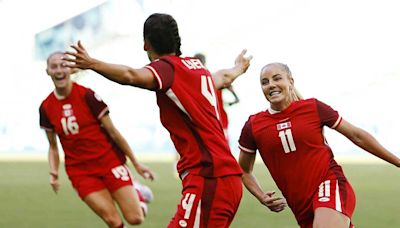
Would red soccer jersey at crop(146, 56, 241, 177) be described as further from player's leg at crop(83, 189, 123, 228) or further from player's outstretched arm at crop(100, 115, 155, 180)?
player's outstretched arm at crop(100, 115, 155, 180)

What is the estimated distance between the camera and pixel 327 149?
800 centimetres

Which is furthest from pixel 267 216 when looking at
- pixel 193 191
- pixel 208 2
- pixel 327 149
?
pixel 208 2

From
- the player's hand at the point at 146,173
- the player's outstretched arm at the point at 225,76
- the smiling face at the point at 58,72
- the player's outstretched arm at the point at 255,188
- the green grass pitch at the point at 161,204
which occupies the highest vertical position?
the smiling face at the point at 58,72

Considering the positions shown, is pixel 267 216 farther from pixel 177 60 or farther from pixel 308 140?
pixel 177 60

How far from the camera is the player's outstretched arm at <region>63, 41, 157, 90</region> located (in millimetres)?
6094

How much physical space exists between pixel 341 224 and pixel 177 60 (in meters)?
1.96

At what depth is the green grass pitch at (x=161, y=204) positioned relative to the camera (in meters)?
13.6

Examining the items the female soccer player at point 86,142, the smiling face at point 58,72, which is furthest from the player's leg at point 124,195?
the smiling face at point 58,72

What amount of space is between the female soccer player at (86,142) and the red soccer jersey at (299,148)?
9.38 feet

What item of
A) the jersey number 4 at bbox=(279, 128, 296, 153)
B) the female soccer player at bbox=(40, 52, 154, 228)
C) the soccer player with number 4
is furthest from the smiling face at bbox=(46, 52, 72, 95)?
the soccer player with number 4

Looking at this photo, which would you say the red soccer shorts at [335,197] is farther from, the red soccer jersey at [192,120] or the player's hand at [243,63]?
the red soccer jersey at [192,120]

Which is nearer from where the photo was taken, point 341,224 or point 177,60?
point 177,60

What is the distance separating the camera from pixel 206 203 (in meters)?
6.62

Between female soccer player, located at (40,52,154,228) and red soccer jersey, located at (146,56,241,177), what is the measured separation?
3.87 meters
